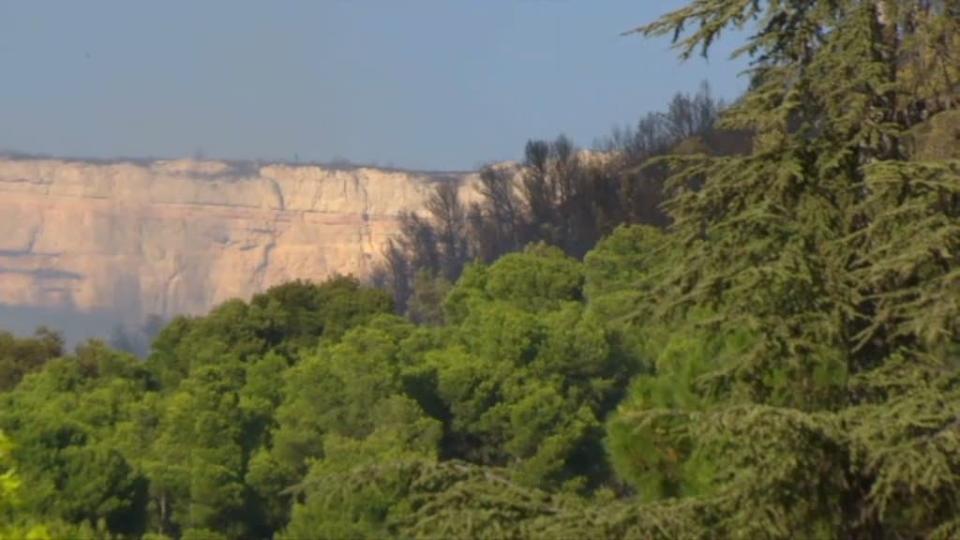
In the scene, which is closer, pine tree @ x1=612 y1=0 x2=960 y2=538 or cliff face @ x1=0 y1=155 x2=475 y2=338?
pine tree @ x1=612 y1=0 x2=960 y2=538

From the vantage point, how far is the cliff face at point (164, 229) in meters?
142

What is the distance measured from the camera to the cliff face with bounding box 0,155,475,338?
141875 millimetres

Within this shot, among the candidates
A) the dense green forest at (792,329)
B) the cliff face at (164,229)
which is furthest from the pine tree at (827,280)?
the cliff face at (164,229)

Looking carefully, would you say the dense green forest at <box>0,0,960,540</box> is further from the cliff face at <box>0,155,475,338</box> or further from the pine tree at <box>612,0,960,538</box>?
the cliff face at <box>0,155,475,338</box>

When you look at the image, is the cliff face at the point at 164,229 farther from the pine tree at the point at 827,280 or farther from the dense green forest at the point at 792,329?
the pine tree at the point at 827,280

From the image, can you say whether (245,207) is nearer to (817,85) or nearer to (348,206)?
(348,206)

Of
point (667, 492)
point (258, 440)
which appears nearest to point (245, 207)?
point (258, 440)

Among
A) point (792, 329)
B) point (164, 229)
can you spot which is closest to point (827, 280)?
point (792, 329)

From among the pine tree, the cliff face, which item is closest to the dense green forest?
the pine tree

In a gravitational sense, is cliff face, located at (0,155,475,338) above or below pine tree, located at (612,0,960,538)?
above

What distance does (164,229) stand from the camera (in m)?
149

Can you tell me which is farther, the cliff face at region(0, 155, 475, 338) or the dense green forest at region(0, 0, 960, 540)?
the cliff face at region(0, 155, 475, 338)

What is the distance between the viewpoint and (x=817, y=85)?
355 inches

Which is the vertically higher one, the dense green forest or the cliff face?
the cliff face
